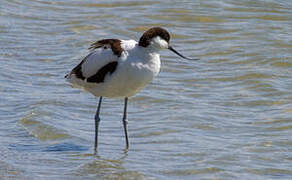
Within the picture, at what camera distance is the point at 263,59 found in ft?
40.7

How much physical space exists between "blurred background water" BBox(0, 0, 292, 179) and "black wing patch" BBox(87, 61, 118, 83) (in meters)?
0.79

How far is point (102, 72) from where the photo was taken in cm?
845

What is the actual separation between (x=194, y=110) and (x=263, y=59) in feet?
9.34

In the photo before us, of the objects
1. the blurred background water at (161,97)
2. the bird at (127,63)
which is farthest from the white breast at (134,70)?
the blurred background water at (161,97)

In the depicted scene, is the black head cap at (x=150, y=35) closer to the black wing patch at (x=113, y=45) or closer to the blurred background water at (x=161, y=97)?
the black wing patch at (x=113, y=45)

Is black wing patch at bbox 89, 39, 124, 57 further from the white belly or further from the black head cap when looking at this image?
the black head cap

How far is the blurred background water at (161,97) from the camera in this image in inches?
312

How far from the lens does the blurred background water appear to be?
7.91 metres

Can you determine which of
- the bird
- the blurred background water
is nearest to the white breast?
the bird

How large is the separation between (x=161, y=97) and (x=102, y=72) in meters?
2.35

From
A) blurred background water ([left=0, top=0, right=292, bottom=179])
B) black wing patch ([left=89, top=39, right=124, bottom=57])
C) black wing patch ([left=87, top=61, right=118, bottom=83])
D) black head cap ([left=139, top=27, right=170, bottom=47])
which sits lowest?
blurred background water ([left=0, top=0, right=292, bottom=179])

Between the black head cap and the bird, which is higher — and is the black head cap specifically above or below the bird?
above

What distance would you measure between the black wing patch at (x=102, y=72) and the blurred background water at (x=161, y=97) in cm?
79

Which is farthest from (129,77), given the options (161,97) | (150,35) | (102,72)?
(161,97)
